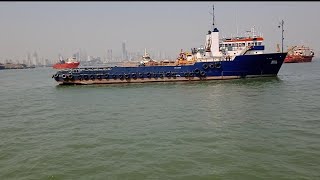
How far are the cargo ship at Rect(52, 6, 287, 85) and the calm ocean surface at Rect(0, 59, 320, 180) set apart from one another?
13027mm

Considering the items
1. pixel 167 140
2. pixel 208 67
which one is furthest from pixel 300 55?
pixel 167 140

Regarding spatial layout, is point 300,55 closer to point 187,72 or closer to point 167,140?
point 187,72

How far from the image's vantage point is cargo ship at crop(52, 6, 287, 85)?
119 ft

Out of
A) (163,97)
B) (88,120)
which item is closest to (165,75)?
(163,97)

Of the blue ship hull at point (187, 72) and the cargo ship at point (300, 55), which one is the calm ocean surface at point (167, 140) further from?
the cargo ship at point (300, 55)

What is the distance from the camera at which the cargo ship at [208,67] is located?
1422 inches

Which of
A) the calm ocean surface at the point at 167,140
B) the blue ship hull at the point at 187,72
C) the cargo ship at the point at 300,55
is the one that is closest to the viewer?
the calm ocean surface at the point at 167,140

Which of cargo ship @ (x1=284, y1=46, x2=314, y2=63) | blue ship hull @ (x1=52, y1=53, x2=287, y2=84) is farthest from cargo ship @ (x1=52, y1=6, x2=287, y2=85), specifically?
cargo ship @ (x1=284, y1=46, x2=314, y2=63)

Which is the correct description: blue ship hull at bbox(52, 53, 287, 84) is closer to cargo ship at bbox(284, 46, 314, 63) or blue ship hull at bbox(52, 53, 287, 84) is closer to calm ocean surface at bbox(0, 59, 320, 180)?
calm ocean surface at bbox(0, 59, 320, 180)

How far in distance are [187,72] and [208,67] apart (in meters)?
2.65

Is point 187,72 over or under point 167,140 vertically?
over

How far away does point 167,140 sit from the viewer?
13.1 metres

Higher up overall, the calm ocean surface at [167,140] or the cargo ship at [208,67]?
the cargo ship at [208,67]

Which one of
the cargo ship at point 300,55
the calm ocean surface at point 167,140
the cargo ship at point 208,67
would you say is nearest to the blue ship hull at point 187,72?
the cargo ship at point 208,67
